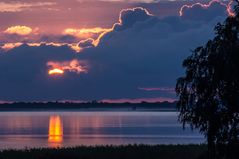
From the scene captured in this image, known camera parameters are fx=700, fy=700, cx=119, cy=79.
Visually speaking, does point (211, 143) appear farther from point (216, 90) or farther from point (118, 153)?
point (118, 153)

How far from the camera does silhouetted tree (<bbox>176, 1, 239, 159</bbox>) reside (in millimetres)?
34406

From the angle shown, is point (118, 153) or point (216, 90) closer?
point (216, 90)

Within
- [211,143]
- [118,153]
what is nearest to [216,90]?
[211,143]

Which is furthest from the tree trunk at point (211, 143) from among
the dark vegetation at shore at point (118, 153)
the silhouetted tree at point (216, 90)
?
the dark vegetation at shore at point (118, 153)

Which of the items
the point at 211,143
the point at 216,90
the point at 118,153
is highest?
the point at 216,90

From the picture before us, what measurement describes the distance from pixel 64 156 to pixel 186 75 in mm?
14530

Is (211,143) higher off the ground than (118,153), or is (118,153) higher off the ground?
(211,143)

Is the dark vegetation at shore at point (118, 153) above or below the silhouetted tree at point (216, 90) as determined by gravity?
below

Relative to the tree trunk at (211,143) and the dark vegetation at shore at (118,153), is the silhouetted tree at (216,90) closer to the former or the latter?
the tree trunk at (211,143)

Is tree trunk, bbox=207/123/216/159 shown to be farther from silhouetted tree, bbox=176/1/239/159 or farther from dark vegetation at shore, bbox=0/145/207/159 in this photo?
dark vegetation at shore, bbox=0/145/207/159

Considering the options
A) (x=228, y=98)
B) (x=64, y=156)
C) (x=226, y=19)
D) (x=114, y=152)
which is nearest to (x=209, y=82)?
(x=228, y=98)

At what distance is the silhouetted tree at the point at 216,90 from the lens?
3441cm

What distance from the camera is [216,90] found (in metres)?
35.3

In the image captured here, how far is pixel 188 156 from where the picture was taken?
52.7m
